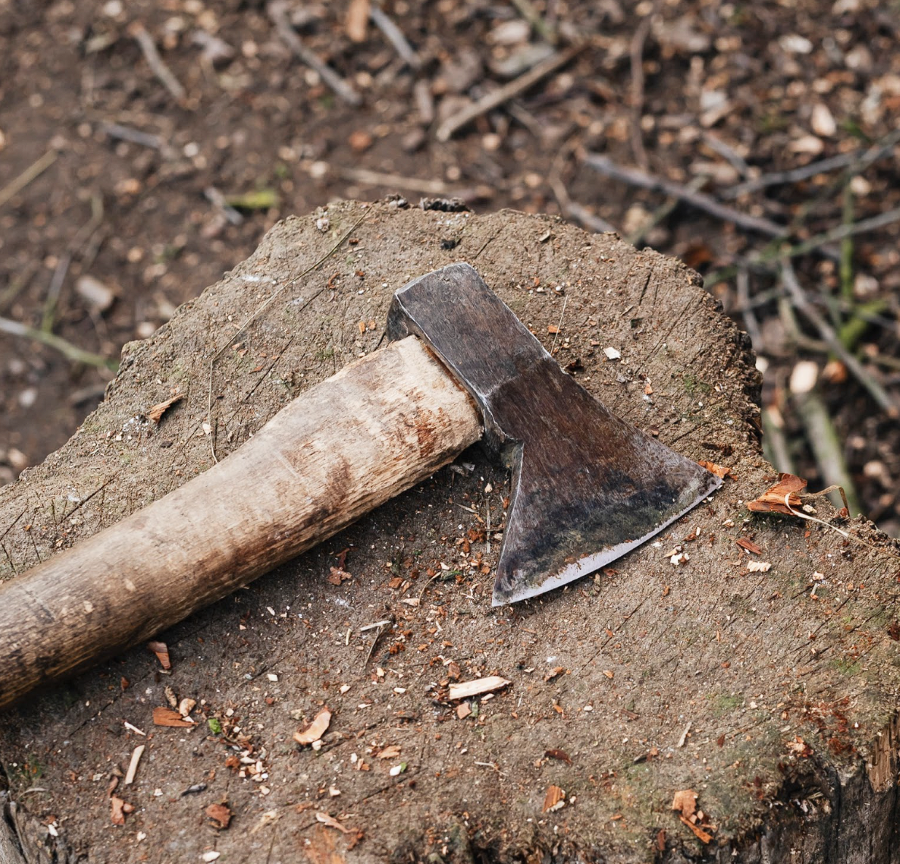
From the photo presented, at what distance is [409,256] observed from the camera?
2.49 meters

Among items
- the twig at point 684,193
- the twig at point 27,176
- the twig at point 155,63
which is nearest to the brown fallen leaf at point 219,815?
the twig at point 684,193

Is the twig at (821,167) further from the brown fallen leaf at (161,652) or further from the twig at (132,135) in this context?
the brown fallen leaf at (161,652)

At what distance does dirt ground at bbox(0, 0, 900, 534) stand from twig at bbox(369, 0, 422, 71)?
0.6 inches

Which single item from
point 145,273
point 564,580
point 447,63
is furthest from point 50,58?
point 564,580

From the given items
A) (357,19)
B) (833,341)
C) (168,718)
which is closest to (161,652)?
(168,718)

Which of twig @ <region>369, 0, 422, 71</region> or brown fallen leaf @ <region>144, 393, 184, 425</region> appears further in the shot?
twig @ <region>369, 0, 422, 71</region>

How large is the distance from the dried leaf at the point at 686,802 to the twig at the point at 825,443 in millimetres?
2440

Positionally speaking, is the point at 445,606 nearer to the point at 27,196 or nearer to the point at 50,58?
the point at 27,196

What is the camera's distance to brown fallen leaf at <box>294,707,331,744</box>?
1949 millimetres

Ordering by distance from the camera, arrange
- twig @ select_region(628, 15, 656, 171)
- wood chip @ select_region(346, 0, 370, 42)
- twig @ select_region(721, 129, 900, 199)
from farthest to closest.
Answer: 1. wood chip @ select_region(346, 0, 370, 42)
2. twig @ select_region(628, 15, 656, 171)
3. twig @ select_region(721, 129, 900, 199)

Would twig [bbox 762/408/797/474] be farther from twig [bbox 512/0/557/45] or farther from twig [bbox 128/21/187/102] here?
twig [bbox 128/21/187/102]

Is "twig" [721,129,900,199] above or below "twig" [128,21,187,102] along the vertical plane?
below

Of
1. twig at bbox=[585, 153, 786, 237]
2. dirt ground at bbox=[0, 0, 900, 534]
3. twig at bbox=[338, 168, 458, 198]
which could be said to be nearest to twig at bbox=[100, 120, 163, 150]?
dirt ground at bbox=[0, 0, 900, 534]

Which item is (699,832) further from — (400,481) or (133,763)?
(133,763)
